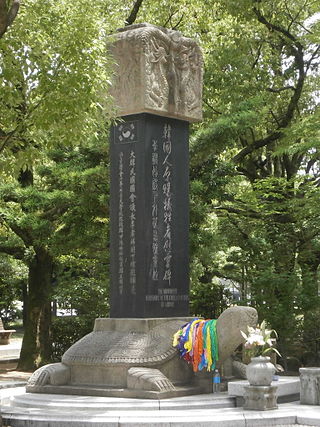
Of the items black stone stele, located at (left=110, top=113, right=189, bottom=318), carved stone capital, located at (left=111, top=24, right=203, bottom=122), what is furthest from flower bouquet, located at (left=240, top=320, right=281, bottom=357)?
carved stone capital, located at (left=111, top=24, right=203, bottom=122)

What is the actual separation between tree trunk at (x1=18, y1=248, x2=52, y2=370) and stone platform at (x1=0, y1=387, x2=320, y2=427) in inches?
304

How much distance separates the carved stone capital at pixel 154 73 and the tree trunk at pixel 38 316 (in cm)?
719

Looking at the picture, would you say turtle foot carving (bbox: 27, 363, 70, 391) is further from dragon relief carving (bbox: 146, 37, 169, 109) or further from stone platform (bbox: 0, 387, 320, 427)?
dragon relief carving (bbox: 146, 37, 169, 109)

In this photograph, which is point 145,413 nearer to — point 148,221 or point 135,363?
point 135,363

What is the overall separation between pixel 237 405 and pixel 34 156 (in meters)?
4.49

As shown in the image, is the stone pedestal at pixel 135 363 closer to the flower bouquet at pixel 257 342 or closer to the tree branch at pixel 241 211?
the flower bouquet at pixel 257 342

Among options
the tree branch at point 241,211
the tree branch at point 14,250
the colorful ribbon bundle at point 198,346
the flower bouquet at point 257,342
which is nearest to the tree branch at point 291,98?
the tree branch at point 241,211

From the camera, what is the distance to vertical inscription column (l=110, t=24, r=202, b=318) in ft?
39.3

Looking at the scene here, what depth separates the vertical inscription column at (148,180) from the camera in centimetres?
1197

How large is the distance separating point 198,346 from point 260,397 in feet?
4.88

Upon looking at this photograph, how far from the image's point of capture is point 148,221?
12.0 meters

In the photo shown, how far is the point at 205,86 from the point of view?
1958 cm

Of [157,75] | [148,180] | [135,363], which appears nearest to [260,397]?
[135,363]

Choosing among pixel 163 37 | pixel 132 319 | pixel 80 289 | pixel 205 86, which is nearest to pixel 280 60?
pixel 205 86
